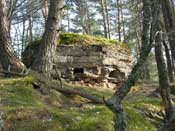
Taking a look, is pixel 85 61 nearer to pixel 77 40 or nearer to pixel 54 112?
pixel 77 40

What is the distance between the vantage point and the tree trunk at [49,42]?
8714 millimetres

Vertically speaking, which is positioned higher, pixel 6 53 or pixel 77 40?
pixel 77 40

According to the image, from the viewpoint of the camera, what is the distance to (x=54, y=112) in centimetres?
634

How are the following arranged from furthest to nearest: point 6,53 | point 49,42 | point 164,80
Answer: point 49,42 → point 6,53 → point 164,80

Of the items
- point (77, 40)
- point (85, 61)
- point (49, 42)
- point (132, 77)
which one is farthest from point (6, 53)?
point (132, 77)

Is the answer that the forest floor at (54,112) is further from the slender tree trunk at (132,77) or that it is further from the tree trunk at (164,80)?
the slender tree trunk at (132,77)

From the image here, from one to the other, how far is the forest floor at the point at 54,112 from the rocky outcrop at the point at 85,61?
293cm

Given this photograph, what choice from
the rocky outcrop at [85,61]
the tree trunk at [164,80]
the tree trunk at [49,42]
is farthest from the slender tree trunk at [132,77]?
the rocky outcrop at [85,61]

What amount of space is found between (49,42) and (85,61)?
2.88m

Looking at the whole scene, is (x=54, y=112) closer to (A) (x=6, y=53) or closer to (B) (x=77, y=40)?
(A) (x=6, y=53)

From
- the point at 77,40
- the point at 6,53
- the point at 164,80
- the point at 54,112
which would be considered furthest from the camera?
the point at 77,40

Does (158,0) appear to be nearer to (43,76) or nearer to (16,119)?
(16,119)

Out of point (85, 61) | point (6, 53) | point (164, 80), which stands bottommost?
point (164, 80)

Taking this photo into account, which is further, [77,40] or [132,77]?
[77,40]
